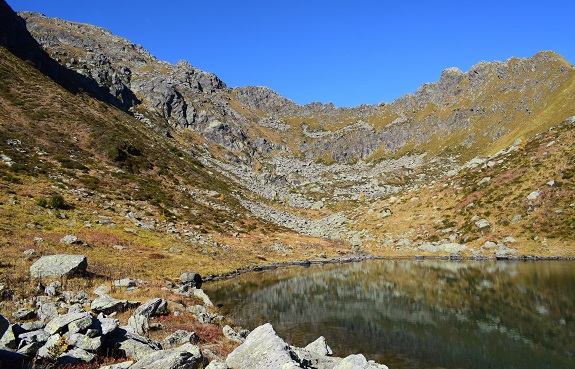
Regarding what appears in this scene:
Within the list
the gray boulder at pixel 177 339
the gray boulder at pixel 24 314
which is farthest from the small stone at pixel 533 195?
the gray boulder at pixel 24 314

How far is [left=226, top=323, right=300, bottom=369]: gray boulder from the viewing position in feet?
34.7

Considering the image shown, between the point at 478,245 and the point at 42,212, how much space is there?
7461 centimetres

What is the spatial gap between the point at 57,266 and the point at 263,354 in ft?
63.7

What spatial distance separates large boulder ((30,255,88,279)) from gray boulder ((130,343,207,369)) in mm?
16053

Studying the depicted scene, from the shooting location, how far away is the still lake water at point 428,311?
22.1 m

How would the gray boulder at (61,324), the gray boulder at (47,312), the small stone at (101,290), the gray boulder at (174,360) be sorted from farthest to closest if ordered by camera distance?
the small stone at (101,290) < the gray boulder at (47,312) < the gray boulder at (61,324) < the gray boulder at (174,360)

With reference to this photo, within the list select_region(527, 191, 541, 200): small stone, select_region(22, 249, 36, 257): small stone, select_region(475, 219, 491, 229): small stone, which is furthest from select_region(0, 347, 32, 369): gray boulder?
select_region(527, 191, 541, 200): small stone

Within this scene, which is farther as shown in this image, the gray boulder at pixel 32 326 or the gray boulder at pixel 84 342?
the gray boulder at pixel 32 326

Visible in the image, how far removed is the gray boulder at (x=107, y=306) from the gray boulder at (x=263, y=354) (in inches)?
359

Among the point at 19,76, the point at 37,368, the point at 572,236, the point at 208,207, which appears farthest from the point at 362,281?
the point at 19,76

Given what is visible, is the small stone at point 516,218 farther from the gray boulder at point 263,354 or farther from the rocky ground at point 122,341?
the gray boulder at point 263,354

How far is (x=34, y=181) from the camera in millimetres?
56281

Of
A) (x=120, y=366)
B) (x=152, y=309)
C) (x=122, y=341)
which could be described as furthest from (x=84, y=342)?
(x=152, y=309)

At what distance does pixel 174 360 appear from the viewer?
9.88 metres
